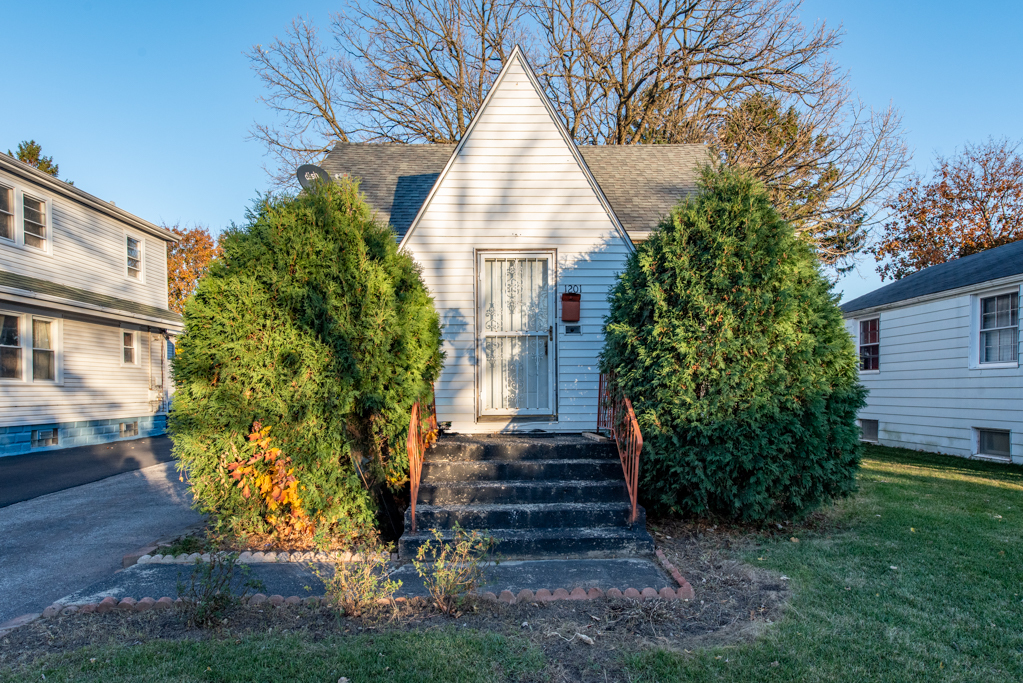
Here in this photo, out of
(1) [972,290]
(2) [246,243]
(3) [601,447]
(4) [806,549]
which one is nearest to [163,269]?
(2) [246,243]

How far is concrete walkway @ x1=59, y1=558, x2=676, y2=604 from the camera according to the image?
3.84 meters

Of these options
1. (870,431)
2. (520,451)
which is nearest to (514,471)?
(520,451)

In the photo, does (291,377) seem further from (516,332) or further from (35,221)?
(35,221)

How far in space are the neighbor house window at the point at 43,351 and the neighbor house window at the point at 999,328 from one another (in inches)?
749

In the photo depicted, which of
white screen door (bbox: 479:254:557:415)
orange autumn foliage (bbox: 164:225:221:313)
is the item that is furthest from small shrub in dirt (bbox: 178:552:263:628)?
orange autumn foliage (bbox: 164:225:221:313)

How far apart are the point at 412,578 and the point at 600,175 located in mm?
7583

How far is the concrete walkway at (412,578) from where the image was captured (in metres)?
3.84

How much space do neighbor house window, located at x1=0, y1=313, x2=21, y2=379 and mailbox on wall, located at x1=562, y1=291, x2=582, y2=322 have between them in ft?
38.5

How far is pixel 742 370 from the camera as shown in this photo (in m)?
4.86

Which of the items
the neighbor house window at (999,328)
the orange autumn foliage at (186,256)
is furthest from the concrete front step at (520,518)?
the orange autumn foliage at (186,256)

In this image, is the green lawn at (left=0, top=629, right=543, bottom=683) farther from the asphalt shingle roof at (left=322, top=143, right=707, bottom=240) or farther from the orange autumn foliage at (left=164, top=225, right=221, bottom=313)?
the orange autumn foliage at (left=164, top=225, right=221, bottom=313)

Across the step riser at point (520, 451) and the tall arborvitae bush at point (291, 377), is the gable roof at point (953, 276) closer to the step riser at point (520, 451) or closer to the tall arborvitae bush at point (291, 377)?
the step riser at point (520, 451)

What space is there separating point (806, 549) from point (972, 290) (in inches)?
341

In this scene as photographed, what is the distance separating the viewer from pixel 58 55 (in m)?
9.53
